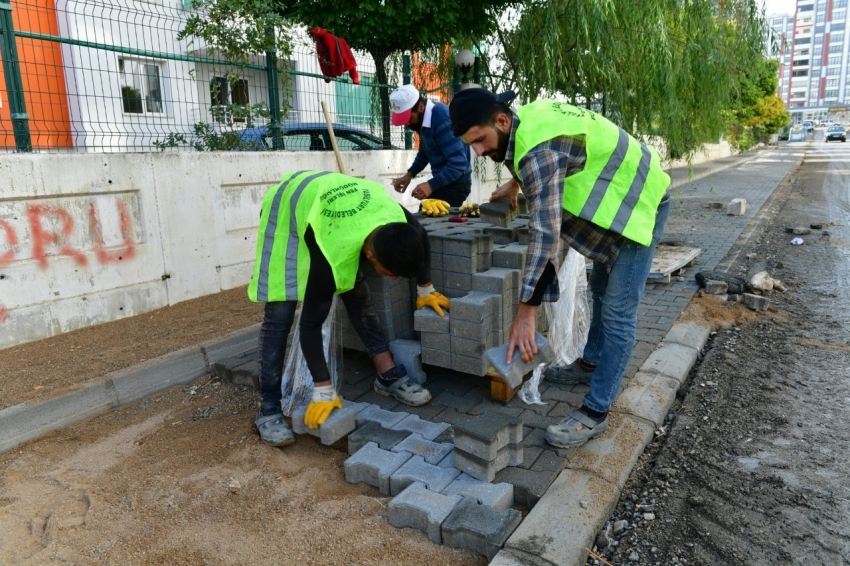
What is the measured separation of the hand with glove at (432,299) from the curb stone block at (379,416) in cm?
63

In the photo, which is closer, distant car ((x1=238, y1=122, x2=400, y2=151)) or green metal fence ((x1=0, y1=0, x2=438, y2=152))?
green metal fence ((x1=0, y1=0, x2=438, y2=152))

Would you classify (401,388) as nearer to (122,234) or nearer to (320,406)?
(320,406)

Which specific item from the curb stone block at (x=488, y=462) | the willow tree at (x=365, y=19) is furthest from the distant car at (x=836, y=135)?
the curb stone block at (x=488, y=462)

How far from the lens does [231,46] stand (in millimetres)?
5938

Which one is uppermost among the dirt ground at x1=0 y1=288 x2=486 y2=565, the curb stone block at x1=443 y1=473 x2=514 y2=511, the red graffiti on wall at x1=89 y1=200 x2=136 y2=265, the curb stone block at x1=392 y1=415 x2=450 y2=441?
the red graffiti on wall at x1=89 y1=200 x2=136 y2=265

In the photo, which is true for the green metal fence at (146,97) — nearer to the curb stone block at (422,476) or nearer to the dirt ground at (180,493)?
the dirt ground at (180,493)

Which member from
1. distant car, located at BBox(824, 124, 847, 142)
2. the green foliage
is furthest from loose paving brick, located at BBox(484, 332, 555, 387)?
distant car, located at BBox(824, 124, 847, 142)

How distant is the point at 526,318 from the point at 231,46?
4901 mm

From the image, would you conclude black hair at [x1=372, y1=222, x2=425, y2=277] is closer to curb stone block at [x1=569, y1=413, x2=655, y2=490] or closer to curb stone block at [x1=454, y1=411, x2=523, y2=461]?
curb stone block at [x1=454, y1=411, x2=523, y2=461]

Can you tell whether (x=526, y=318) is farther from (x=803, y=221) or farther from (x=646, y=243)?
(x=803, y=221)

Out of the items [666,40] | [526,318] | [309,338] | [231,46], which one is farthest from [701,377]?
[231,46]

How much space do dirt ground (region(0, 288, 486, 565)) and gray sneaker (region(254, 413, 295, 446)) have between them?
0.05 metres

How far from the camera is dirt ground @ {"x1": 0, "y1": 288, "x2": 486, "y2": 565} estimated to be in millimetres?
2279

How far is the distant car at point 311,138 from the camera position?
241 inches
